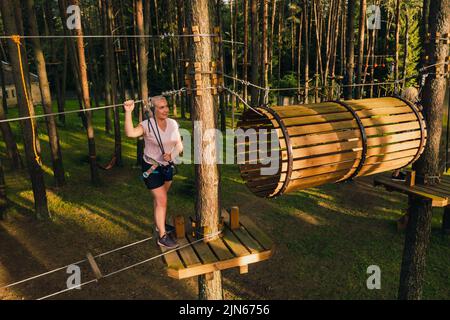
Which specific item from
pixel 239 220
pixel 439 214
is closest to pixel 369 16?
pixel 439 214

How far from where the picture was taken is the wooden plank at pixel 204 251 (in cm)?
429

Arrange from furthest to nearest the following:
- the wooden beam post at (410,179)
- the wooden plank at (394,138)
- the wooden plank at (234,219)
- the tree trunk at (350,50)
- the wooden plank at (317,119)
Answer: the tree trunk at (350,50) → the wooden beam post at (410,179) → the wooden plank at (394,138) → the wooden plank at (234,219) → the wooden plank at (317,119)

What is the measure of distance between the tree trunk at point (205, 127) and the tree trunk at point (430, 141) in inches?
162

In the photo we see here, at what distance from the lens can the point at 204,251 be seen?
4516mm

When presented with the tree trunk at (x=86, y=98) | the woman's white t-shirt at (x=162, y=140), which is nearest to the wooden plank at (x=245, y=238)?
the woman's white t-shirt at (x=162, y=140)

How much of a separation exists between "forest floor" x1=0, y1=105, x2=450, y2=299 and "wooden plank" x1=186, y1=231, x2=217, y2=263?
4656 mm

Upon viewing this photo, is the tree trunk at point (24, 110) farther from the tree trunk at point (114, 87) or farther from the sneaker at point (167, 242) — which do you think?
the sneaker at point (167, 242)

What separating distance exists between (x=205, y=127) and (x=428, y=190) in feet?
13.7

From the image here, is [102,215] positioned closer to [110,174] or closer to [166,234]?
[110,174]

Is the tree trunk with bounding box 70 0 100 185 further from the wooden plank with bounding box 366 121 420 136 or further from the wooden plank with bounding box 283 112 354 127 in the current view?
the wooden plank with bounding box 366 121 420 136

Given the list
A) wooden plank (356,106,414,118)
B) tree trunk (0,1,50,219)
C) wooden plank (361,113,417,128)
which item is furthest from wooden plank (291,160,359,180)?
tree trunk (0,1,50,219)

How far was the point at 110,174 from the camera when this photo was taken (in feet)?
53.3

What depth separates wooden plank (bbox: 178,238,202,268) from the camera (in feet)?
13.7
